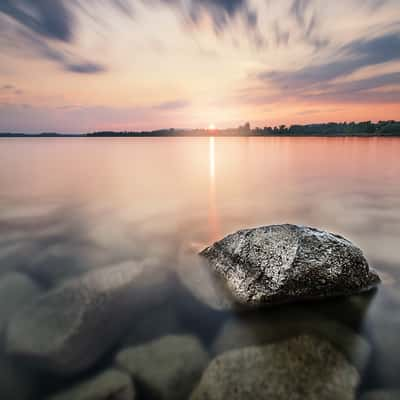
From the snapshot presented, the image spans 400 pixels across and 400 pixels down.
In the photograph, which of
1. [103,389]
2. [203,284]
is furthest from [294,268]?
[103,389]

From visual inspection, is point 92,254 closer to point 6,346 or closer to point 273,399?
point 6,346

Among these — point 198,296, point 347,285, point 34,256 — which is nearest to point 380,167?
point 347,285

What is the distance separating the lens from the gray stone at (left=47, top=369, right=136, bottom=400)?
3.19 meters

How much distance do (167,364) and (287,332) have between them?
6.16 feet

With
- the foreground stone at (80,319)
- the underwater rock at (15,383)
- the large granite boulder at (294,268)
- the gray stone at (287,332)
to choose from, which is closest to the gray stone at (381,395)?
the gray stone at (287,332)

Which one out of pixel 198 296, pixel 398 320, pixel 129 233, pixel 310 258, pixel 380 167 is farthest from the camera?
pixel 380 167

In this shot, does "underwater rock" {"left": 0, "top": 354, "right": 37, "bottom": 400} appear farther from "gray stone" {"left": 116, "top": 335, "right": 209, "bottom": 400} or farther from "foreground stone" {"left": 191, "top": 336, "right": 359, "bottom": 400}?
"foreground stone" {"left": 191, "top": 336, "right": 359, "bottom": 400}

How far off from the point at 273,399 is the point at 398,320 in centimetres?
301

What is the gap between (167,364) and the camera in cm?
361

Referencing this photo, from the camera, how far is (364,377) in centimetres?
347

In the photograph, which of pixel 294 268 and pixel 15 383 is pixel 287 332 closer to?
pixel 294 268

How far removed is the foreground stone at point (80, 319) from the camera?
3.73 metres

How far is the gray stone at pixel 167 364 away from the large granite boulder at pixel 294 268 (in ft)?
4.54

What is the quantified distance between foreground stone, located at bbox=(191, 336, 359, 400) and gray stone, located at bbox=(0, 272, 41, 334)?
3521 mm
